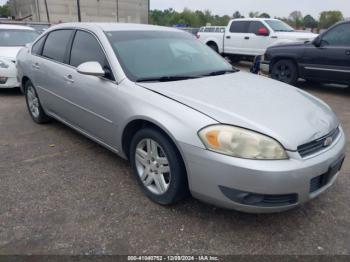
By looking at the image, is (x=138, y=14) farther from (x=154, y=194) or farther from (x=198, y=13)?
(x=154, y=194)

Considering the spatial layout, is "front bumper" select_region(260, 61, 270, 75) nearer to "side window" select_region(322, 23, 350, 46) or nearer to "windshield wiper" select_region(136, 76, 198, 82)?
A: "side window" select_region(322, 23, 350, 46)

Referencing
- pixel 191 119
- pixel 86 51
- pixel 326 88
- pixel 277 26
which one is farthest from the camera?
pixel 277 26

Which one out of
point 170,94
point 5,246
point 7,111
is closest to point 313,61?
point 170,94

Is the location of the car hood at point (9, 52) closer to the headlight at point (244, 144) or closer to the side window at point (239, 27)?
the headlight at point (244, 144)

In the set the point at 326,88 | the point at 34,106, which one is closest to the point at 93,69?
the point at 34,106

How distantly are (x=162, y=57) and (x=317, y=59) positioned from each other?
17.7ft

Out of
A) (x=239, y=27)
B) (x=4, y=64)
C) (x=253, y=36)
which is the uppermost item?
(x=239, y=27)

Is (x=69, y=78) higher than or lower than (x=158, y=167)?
higher

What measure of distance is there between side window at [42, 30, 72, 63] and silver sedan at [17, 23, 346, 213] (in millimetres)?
28

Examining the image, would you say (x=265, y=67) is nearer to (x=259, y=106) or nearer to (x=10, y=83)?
(x=10, y=83)

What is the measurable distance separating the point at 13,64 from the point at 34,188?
4.86 meters

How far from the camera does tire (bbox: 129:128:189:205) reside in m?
2.66

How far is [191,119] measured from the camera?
252cm

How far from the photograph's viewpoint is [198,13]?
10656 cm
